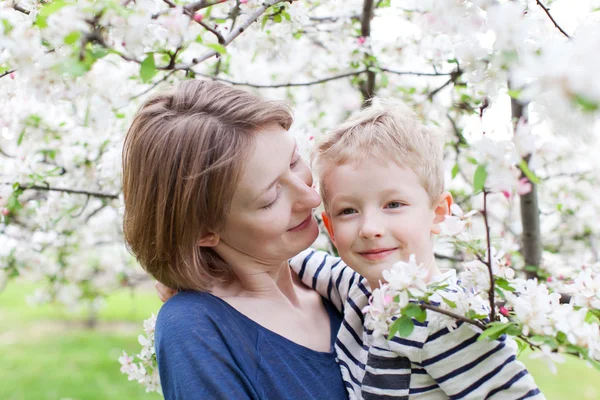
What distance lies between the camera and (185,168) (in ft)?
4.98

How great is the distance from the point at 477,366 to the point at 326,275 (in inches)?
27.2

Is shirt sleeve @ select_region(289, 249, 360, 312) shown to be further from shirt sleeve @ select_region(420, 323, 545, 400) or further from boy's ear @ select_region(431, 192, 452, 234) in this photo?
shirt sleeve @ select_region(420, 323, 545, 400)

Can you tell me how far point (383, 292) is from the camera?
118 centimetres

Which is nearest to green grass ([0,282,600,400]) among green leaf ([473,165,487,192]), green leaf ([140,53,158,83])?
green leaf ([140,53,158,83])

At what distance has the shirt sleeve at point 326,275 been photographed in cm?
184

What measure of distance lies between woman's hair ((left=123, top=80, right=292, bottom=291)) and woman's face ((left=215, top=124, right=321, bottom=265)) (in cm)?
3

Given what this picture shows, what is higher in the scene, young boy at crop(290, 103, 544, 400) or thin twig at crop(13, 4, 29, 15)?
thin twig at crop(13, 4, 29, 15)

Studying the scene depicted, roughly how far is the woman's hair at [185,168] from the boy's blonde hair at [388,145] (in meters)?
0.17

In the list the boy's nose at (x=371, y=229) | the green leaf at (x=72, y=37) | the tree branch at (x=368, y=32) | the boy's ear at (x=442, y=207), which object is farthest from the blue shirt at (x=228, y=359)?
the tree branch at (x=368, y=32)

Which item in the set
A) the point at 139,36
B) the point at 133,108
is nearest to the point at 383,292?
the point at 139,36

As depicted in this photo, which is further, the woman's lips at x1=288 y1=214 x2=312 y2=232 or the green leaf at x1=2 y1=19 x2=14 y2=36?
the woman's lips at x1=288 y1=214 x2=312 y2=232

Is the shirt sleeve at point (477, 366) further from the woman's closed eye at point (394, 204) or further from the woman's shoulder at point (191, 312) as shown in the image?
the woman's shoulder at point (191, 312)

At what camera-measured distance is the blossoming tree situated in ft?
3.14

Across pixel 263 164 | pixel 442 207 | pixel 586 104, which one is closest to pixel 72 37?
pixel 263 164
